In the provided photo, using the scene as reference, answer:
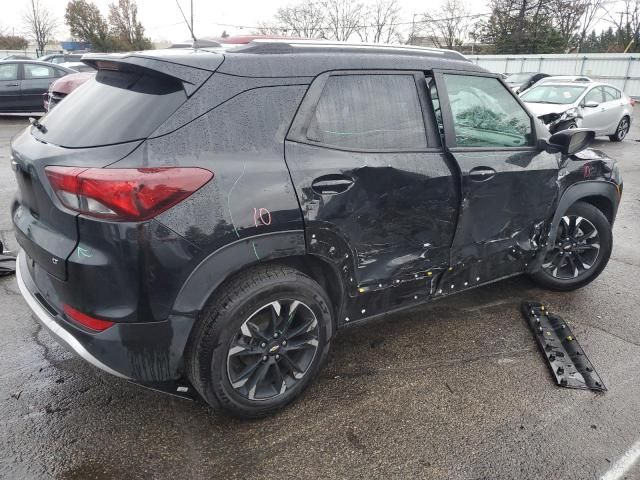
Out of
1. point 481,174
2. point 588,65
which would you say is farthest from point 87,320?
point 588,65

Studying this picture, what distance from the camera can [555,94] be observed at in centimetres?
1252

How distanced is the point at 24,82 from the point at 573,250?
543 inches

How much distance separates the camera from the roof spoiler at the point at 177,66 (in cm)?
224

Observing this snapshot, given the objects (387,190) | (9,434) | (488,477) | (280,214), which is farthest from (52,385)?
(488,477)

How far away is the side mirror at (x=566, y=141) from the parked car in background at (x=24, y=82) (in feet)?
42.4

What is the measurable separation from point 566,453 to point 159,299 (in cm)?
210

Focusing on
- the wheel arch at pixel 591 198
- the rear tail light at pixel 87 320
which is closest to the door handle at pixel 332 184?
the rear tail light at pixel 87 320

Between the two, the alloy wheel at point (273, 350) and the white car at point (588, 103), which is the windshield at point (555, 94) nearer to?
the white car at point (588, 103)

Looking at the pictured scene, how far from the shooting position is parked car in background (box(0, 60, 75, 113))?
12.9 m

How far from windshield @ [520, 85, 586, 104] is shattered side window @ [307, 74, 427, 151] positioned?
1100 cm

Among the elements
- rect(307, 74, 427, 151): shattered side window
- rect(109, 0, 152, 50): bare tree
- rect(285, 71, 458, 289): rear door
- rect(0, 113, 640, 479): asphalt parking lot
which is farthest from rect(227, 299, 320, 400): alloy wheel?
rect(109, 0, 152, 50): bare tree

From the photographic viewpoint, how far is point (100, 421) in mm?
2564

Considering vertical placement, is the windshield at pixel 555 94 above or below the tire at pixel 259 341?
above

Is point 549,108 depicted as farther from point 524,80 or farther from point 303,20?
point 303,20
